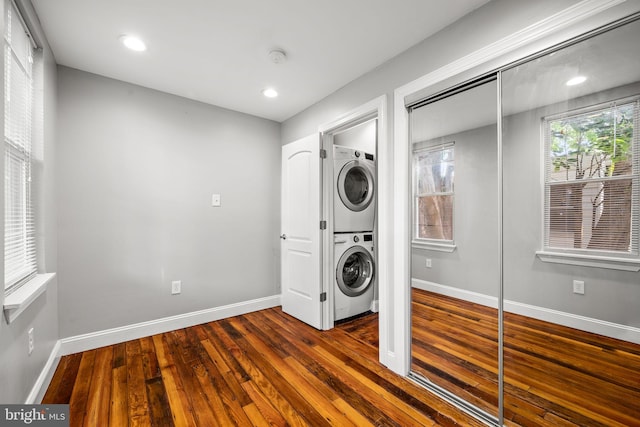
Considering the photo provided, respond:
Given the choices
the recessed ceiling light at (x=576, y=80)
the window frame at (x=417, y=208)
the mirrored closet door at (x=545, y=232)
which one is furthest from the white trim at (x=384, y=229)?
the recessed ceiling light at (x=576, y=80)

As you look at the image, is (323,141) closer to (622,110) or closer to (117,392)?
(622,110)

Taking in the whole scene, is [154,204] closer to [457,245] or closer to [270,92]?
[270,92]

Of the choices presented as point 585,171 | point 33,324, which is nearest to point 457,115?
point 585,171

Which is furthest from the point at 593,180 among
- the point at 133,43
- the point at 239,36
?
the point at 133,43

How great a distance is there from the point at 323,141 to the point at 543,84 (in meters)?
1.81

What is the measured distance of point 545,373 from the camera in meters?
1.51

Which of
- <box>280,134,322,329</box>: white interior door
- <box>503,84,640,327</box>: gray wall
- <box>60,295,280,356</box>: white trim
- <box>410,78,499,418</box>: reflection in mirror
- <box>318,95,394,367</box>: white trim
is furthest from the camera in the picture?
<box>280,134,322,329</box>: white interior door

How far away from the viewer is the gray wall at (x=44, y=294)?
129 cm

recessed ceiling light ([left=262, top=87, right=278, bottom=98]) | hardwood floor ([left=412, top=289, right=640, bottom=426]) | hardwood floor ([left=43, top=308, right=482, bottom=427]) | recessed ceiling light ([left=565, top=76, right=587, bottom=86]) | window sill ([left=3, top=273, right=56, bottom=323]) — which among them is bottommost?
hardwood floor ([left=43, top=308, right=482, bottom=427])

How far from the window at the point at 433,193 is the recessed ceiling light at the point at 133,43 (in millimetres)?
2145

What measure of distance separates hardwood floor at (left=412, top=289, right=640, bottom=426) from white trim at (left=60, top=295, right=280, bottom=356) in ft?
6.88

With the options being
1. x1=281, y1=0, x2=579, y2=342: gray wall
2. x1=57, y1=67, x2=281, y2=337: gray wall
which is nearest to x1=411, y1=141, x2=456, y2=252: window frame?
x1=281, y1=0, x2=579, y2=342: gray wall

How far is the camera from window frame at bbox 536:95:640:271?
1.20m

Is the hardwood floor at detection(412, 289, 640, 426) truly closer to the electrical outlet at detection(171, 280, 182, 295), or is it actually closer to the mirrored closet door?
the mirrored closet door
